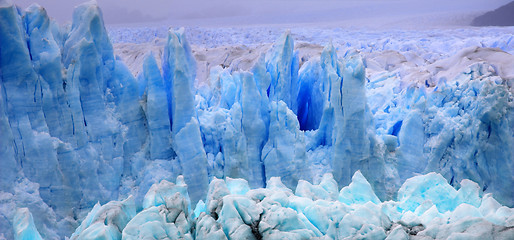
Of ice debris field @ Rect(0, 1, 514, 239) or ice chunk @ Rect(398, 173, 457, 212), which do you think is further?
ice chunk @ Rect(398, 173, 457, 212)

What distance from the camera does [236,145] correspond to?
6883mm

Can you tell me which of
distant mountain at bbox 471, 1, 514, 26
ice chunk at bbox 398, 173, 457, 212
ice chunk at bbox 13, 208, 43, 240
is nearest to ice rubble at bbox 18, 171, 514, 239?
ice chunk at bbox 13, 208, 43, 240

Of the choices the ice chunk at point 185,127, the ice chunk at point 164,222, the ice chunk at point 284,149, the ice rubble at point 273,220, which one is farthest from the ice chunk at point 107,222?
the ice chunk at point 284,149

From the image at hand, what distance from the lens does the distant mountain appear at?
22016mm

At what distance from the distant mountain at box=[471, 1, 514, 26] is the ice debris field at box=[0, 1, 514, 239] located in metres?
16.2

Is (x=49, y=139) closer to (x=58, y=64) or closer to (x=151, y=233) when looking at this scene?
(x=58, y=64)

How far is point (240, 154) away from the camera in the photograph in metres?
6.88

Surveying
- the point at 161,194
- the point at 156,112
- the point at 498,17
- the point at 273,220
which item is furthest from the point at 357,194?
the point at 498,17

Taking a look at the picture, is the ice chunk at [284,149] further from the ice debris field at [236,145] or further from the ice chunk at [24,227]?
the ice chunk at [24,227]

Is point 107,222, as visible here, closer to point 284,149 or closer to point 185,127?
point 185,127

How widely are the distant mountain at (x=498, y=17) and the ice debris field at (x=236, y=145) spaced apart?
16.2 metres

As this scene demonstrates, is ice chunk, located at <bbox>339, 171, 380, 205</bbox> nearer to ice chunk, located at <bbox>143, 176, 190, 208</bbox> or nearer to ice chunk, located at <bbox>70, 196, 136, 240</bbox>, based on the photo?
ice chunk, located at <bbox>143, 176, 190, 208</bbox>

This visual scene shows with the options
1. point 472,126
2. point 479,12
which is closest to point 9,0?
point 472,126

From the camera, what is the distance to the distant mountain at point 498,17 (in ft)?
72.2
